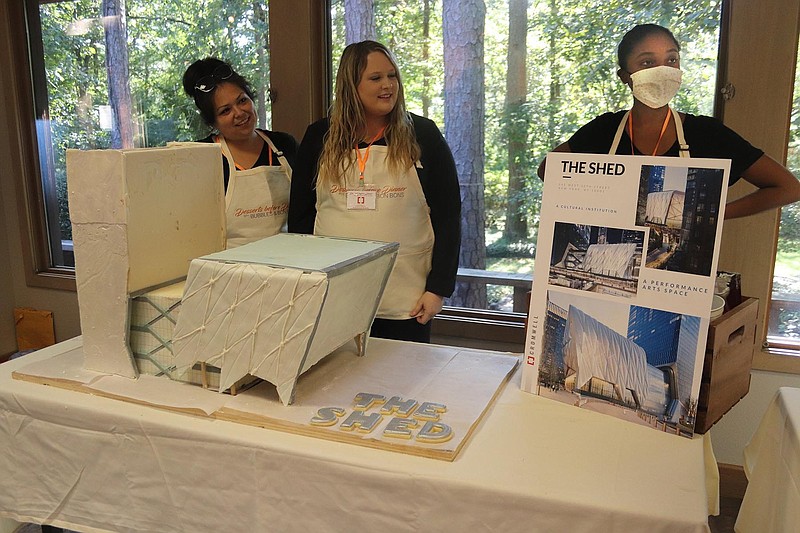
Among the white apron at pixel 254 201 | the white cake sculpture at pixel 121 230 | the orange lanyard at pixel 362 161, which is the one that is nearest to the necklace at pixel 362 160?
the orange lanyard at pixel 362 161

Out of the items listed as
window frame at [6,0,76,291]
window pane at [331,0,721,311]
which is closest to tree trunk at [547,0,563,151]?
window pane at [331,0,721,311]

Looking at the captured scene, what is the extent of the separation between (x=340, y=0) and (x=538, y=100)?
0.87 m

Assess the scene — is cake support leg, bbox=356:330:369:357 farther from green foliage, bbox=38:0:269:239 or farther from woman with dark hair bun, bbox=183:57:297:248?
green foliage, bbox=38:0:269:239

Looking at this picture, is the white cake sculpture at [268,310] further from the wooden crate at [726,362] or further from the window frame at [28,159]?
the window frame at [28,159]

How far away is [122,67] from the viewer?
303 cm

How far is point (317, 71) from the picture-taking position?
8.37ft

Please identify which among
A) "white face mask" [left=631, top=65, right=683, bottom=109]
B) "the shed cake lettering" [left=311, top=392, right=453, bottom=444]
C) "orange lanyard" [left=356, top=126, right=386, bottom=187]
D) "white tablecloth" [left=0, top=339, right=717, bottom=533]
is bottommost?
"white tablecloth" [left=0, top=339, right=717, bottom=533]

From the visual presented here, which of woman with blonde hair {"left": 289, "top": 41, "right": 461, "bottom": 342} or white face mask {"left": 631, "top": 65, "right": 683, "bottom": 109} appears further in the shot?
woman with blonde hair {"left": 289, "top": 41, "right": 461, "bottom": 342}

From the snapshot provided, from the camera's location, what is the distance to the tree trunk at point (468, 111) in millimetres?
2398

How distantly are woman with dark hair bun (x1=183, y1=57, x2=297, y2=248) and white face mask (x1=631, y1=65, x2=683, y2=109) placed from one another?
3.80 feet

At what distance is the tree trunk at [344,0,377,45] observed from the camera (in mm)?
2512

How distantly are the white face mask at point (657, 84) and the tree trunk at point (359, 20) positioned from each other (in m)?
1.43

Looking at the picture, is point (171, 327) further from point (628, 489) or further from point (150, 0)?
point (150, 0)

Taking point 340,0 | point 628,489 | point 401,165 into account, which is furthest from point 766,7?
point 628,489
